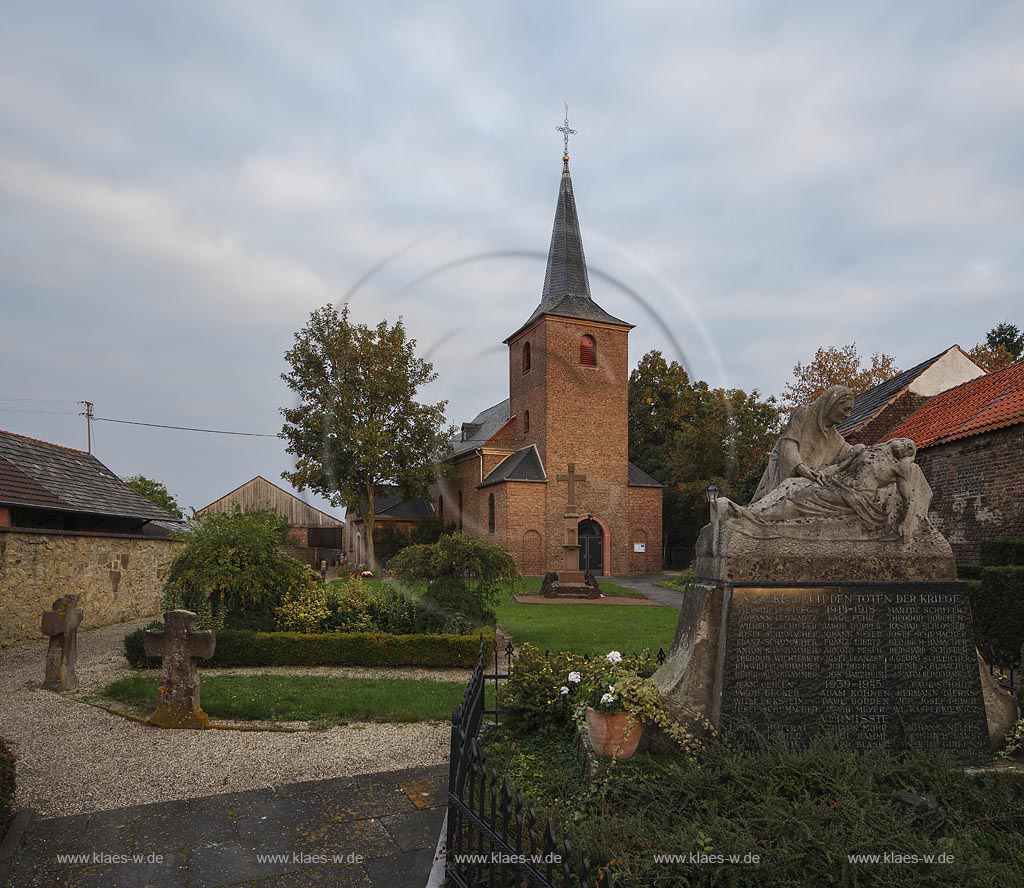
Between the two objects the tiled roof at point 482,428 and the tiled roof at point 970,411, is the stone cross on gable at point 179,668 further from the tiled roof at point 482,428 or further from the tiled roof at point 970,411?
the tiled roof at point 482,428

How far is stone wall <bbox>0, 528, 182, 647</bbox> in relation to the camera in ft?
44.4

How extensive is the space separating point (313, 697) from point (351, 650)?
99.8 inches

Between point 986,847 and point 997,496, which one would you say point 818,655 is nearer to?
point 986,847

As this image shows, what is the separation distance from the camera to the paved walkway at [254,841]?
424 centimetres

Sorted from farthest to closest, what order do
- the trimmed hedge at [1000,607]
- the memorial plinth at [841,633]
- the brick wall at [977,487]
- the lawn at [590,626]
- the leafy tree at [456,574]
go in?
the brick wall at [977,487], the lawn at [590,626], the leafy tree at [456,574], the trimmed hedge at [1000,607], the memorial plinth at [841,633]

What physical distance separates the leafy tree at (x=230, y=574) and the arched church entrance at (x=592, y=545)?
23478 mm

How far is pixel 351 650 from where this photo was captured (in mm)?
11672

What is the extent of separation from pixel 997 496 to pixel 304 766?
14.4 m

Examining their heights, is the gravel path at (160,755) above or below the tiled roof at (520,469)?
below

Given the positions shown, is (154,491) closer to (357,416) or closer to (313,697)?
(357,416)

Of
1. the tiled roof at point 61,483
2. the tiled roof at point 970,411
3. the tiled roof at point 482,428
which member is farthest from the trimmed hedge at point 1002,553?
the tiled roof at point 482,428

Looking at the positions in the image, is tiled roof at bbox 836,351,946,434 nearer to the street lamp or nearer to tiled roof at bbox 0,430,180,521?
the street lamp

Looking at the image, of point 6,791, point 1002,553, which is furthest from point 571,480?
point 6,791

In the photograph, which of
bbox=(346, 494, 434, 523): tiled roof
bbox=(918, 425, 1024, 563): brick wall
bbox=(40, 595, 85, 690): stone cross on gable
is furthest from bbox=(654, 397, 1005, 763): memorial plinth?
bbox=(346, 494, 434, 523): tiled roof
